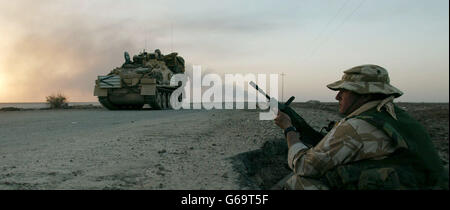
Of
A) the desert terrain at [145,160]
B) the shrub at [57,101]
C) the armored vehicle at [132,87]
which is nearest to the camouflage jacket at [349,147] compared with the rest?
the desert terrain at [145,160]

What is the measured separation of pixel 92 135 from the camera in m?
7.93

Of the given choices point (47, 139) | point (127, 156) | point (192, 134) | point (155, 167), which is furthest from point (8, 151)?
point (192, 134)

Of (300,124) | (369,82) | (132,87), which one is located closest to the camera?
(369,82)

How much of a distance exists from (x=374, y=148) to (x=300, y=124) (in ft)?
2.97

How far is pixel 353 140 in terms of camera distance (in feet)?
7.85

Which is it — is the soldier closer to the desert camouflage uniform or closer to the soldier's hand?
the desert camouflage uniform

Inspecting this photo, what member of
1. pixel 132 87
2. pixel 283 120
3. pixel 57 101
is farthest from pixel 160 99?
pixel 283 120

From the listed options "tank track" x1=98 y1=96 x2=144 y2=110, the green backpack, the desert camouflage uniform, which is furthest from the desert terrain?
"tank track" x1=98 y1=96 x2=144 y2=110

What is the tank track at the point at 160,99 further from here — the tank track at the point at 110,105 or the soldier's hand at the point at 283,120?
the soldier's hand at the point at 283,120

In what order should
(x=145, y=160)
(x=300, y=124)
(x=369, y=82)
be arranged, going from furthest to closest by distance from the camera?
1. (x=145, y=160)
2. (x=300, y=124)
3. (x=369, y=82)

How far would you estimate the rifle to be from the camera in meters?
3.18

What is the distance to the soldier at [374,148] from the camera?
7.74ft

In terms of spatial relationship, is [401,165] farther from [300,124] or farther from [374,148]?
[300,124]

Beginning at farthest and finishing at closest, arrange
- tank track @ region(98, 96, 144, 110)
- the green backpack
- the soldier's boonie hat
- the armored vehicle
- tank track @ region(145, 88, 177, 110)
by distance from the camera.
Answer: tank track @ region(98, 96, 144, 110)
tank track @ region(145, 88, 177, 110)
the armored vehicle
the soldier's boonie hat
the green backpack
